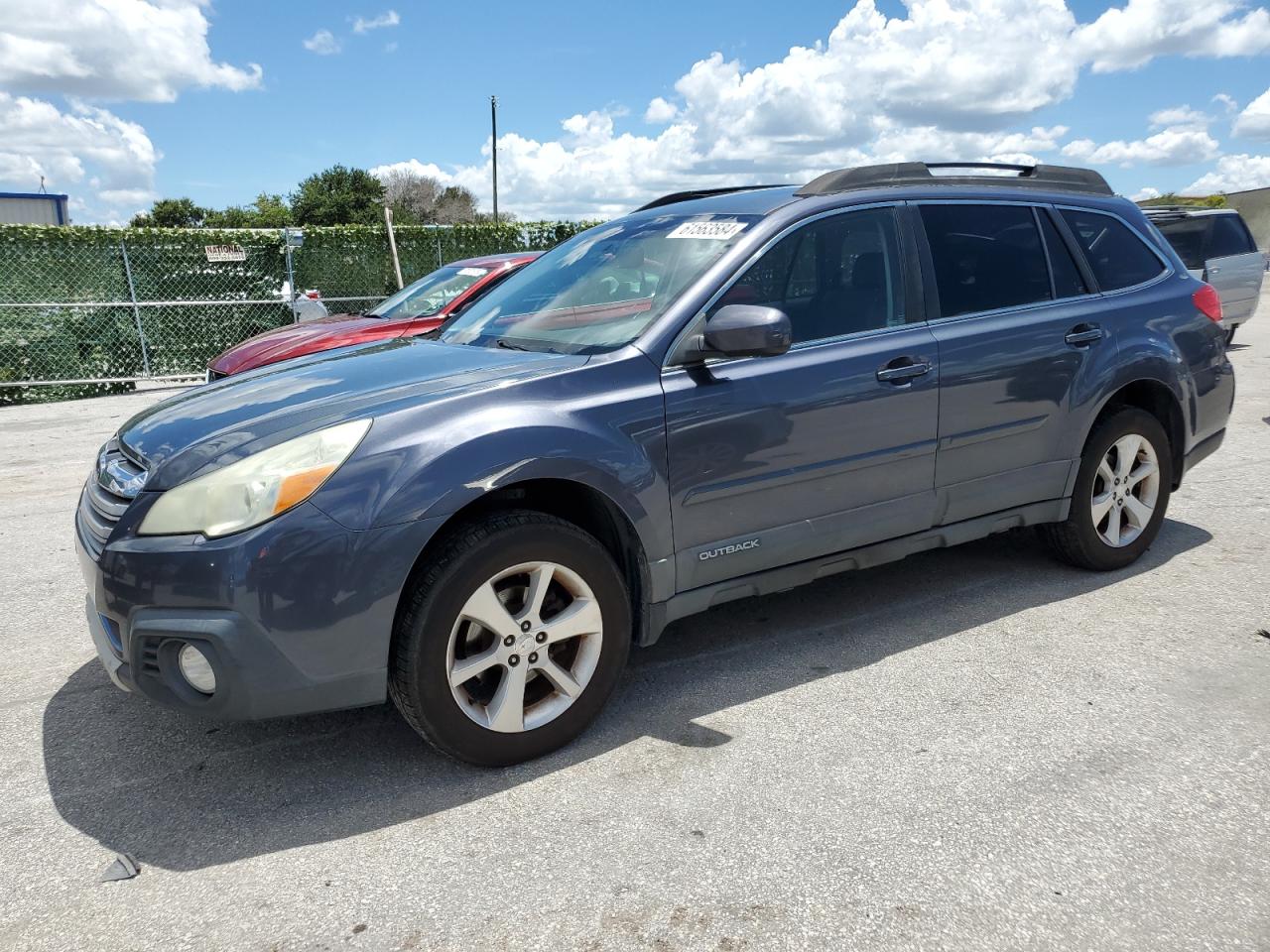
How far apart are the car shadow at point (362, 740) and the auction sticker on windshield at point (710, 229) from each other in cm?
162

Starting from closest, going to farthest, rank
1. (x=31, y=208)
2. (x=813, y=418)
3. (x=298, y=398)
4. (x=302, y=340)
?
(x=298, y=398) → (x=813, y=418) → (x=302, y=340) → (x=31, y=208)

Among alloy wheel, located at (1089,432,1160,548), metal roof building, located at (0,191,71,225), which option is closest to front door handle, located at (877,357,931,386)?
alloy wheel, located at (1089,432,1160,548)

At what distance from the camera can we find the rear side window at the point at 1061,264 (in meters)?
4.44

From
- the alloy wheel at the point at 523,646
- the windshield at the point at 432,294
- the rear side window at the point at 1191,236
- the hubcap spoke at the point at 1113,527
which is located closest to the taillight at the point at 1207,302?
the hubcap spoke at the point at 1113,527

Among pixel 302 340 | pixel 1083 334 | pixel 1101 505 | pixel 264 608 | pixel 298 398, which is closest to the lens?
pixel 264 608

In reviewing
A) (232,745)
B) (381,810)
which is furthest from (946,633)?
(232,745)

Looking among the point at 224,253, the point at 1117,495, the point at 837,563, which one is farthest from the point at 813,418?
the point at 224,253

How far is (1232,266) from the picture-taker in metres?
13.3

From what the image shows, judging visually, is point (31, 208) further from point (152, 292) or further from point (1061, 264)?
point (1061, 264)

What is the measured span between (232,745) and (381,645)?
34.0 inches

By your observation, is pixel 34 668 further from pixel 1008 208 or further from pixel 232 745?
pixel 1008 208

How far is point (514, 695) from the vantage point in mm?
3035

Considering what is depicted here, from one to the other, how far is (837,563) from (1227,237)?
12596 millimetres

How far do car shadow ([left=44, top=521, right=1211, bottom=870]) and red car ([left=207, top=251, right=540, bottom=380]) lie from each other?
394 centimetres
